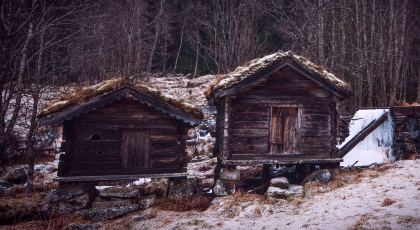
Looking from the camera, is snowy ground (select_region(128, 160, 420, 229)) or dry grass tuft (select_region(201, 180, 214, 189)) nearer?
snowy ground (select_region(128, 160, 420, 229))

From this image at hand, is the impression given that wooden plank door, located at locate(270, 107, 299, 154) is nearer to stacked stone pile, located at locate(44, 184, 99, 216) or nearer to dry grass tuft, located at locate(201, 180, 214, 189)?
dry grass tuft, located at locate(201, 180, 214, 189)

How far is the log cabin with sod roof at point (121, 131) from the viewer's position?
7.70 meters

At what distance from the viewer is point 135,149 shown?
326 inches

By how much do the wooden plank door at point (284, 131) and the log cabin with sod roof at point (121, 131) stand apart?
2.83 meters

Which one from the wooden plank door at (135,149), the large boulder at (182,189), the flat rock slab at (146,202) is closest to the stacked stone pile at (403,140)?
the large boulder at (182,189)

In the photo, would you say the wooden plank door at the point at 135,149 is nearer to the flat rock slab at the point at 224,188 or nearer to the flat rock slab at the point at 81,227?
the flat rock slab at the point at 81,227

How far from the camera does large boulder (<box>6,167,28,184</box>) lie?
11.4 meters

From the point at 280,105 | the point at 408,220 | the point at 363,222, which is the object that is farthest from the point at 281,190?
the point at 408,220

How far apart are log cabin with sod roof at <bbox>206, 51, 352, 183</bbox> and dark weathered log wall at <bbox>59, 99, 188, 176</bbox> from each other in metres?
1.80

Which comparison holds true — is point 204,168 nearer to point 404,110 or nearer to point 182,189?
point 182,189

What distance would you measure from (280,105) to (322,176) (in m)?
2.98

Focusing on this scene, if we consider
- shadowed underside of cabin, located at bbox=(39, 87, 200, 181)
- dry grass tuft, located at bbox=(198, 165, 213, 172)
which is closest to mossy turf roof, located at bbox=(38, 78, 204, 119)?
shadowed underside of cabin, located at bbox=(39, 87, 200, 181)

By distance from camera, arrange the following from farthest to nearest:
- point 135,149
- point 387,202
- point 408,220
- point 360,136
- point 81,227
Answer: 1. point 360,136
2. point 135,149
3. point 81,227
4. point 387,202
5. point 408,220

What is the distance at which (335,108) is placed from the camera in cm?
960
